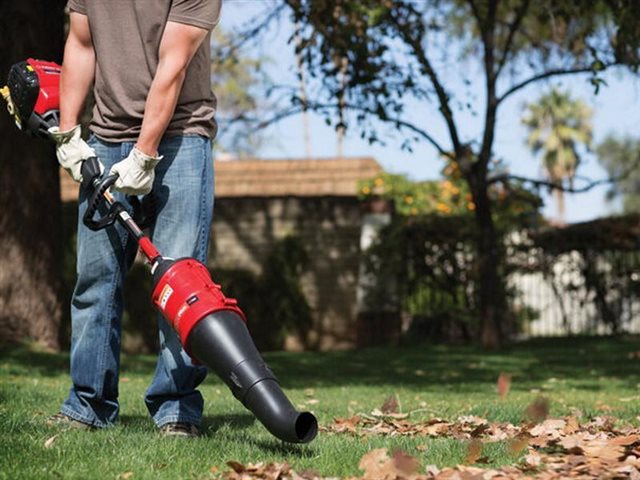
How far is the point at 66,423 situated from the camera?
14.2ft

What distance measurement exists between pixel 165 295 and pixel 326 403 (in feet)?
9.15

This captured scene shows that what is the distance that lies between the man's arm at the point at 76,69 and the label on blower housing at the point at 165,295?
900 millimetres

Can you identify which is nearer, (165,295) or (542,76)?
(165,295)

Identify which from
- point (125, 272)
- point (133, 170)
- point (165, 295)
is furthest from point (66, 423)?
point (133, 170)

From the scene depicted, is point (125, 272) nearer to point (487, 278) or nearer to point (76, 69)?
point (76, 69)

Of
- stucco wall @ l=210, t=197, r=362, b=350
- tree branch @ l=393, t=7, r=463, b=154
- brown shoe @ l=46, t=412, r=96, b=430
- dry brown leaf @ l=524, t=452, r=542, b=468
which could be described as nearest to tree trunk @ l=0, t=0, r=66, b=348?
tree branch @ l=393, t=7, r=463, b=154

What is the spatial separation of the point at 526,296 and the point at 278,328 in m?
4.40

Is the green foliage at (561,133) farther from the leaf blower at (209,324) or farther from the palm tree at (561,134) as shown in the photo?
the leaf blower at (209,324)

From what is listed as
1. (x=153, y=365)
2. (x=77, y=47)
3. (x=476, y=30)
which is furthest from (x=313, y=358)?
(x=77, y=47)

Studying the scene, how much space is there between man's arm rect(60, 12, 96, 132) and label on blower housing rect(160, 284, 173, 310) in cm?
90

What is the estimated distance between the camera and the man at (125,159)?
425 cm

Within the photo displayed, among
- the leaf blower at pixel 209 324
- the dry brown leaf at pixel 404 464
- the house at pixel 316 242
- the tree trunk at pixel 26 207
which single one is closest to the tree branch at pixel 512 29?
the house at pixel 316 242

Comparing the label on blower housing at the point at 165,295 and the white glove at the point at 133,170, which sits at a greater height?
the white glove at the point at 133,170

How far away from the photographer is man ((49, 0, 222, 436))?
13.9 feet
